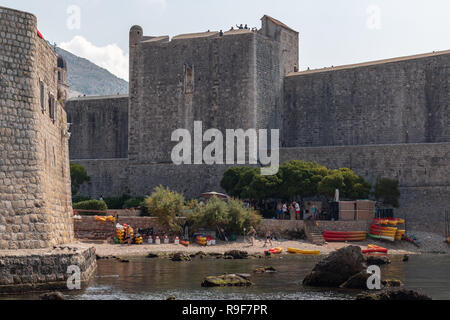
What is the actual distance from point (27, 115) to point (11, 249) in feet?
9.75

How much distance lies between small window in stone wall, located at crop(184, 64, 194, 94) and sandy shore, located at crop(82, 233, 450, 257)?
12.3 meters

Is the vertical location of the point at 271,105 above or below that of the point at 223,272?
above

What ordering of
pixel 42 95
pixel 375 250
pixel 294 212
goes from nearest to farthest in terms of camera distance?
1. pixel 42 95
2. pixel 375 250
3. pixel 294 212

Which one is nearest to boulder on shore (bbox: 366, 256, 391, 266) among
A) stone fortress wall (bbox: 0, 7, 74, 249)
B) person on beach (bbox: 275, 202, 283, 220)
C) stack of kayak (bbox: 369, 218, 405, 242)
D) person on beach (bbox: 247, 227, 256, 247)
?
person on beach (bbox: 247, 227, 256, 247)

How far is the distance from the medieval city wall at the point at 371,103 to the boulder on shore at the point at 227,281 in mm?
24010

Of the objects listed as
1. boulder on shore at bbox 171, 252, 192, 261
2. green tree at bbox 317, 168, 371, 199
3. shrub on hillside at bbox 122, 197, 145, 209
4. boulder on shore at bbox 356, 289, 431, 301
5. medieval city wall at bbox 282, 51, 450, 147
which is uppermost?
medieval city wall at bbox 282, 51, 450, 147

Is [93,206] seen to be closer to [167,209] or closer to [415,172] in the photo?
[167,209]

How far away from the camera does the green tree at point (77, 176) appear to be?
4262 centimetres

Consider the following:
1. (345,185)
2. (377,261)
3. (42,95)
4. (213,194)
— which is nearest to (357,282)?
(377,261)

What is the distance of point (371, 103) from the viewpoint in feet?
138

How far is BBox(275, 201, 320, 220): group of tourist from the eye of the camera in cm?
3484

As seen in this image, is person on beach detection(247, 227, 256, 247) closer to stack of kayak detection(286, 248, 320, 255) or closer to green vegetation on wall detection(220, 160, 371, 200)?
stack of kayak detection(286, 248, 320, 255)

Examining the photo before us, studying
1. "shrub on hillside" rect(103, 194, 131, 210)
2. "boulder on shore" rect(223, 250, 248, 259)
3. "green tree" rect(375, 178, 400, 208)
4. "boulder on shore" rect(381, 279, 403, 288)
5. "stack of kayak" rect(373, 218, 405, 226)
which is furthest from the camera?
"shrub on hillside" rect(103, 194, 131, 210)

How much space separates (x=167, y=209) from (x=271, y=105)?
12.7 meters
